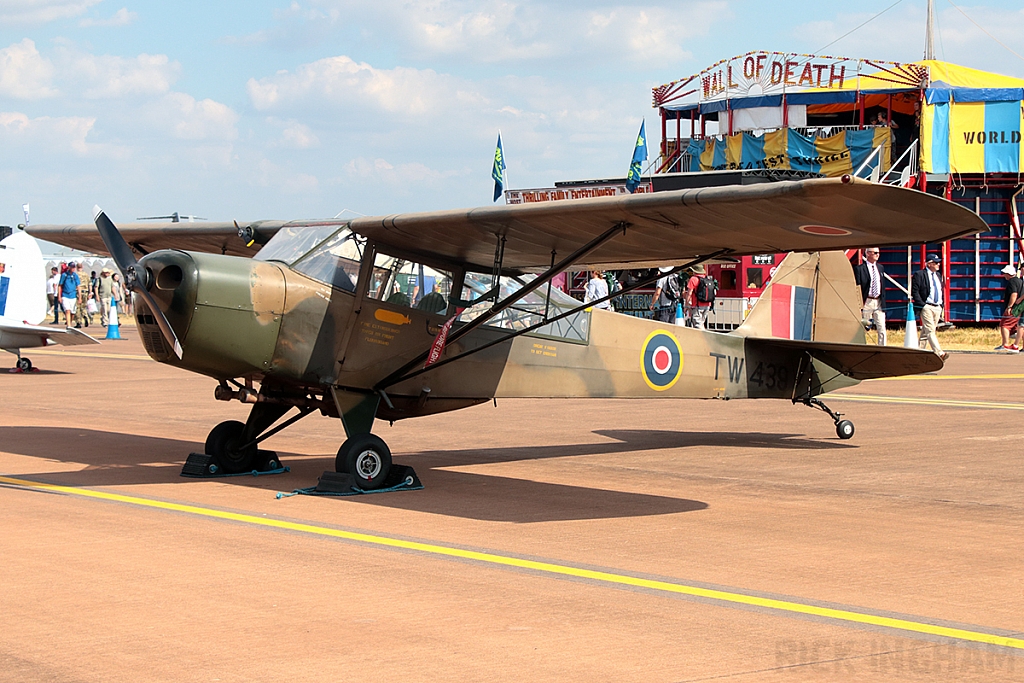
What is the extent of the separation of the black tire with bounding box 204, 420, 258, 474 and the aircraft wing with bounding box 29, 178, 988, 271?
1987 millimetres

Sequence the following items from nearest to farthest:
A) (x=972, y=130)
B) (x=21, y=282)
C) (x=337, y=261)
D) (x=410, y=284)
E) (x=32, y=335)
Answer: (x=337, y=261), (x=410, y=284), (x=32, y=335), (x=21, y=282), (x=972, y=130)

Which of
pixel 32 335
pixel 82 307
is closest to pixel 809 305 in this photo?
pixel 32 335

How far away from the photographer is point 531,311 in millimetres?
11367

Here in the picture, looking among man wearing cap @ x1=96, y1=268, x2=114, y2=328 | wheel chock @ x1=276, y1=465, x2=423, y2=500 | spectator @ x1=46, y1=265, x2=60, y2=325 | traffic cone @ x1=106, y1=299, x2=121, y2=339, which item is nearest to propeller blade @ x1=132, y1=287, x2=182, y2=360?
wheel chock @ x1=276, y1=465, x2=423, y2=500

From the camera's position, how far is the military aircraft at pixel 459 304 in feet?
28.3

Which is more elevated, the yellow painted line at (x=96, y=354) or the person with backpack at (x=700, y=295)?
the person with backpack at (x=700, y=295)

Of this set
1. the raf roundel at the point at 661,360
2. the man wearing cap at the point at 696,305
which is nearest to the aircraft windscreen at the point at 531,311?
the raf roundel at the point at 661,360

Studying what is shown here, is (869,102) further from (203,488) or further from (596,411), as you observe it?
(203,488)

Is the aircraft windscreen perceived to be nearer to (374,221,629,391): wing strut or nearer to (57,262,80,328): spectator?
(374,221,629,391): wing strut

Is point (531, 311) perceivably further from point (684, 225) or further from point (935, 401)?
point (935, 401)

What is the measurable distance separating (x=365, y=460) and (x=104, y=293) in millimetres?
46058

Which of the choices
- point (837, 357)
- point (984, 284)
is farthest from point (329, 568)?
point (984, 284)

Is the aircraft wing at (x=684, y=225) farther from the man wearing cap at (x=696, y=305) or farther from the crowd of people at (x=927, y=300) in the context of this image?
the man wearing cap at (x=696, y=305)

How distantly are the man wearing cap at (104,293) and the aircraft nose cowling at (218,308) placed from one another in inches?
1489
